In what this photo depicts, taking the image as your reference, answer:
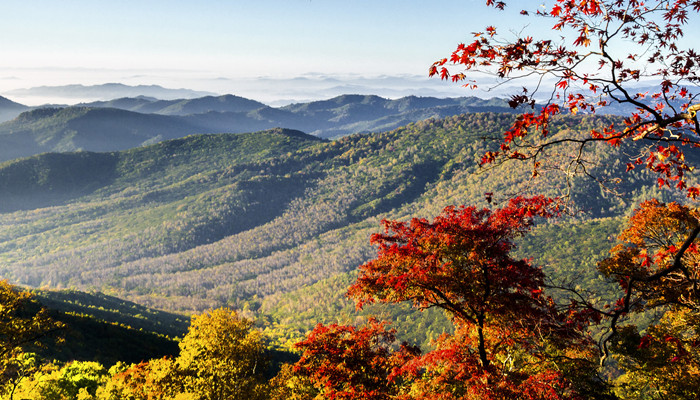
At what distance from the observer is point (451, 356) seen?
1311 centimetres

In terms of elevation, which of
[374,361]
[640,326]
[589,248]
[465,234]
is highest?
[465,234]

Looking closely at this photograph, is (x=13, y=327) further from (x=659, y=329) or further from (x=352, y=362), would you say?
(x=659, y=329)

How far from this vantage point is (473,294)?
13805 mm

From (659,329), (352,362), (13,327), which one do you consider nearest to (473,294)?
(352,362)

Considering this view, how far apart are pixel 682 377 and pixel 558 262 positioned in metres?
198

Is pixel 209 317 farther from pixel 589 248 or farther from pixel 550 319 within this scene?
pixel 589 248

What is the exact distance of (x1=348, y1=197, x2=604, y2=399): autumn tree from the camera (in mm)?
13109

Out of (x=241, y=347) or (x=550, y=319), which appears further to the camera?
(x=241, y=347)

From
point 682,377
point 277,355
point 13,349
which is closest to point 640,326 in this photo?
point 277,355

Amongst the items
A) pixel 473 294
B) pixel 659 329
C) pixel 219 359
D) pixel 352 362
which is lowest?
pixel 219 359

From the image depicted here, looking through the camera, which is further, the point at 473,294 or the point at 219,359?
the point at 219,359

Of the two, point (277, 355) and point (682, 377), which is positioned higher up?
point (682, 377)

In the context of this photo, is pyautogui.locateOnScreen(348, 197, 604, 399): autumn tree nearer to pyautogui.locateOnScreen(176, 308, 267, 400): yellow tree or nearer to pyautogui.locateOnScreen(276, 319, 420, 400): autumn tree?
pyautogui.locateOnScreen(276, 319, 420, 400): autumn tree

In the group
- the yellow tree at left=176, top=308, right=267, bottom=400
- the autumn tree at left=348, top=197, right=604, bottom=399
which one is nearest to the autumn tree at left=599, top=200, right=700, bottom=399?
the autumn tree at left=348, top=197, right=604, bottom=399
